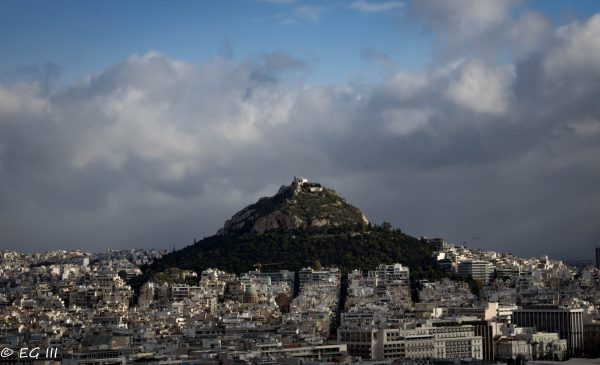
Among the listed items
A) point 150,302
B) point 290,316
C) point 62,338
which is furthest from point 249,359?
point 150,302

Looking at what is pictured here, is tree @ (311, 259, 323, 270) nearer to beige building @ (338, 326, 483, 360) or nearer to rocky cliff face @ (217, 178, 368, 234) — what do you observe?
rocky cliff face @ (217, 178, 368, 234)

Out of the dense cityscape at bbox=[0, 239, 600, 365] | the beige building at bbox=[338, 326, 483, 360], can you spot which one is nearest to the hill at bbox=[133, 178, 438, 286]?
the dense cityscape at bbox=[0, 239, 600, 365]

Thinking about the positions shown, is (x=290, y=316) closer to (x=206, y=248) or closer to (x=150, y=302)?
(x=150, y=302)

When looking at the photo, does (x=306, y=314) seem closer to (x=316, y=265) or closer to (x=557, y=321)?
(x=557, y=321)

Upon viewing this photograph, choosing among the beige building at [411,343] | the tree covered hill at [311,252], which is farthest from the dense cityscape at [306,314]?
the tree covered hill at [311,252]

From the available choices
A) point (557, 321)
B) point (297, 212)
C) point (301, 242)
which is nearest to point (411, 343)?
point (557, 321)
